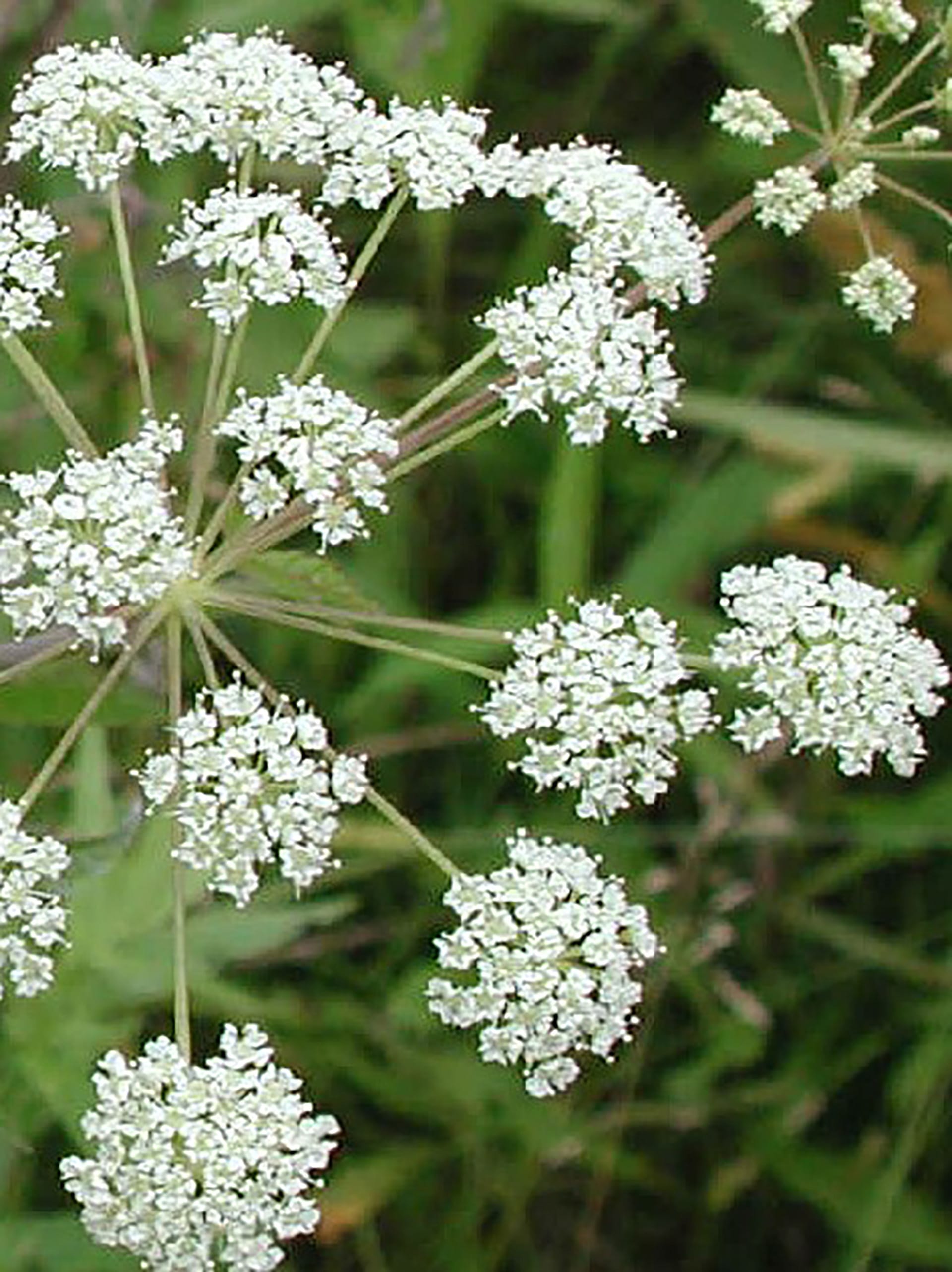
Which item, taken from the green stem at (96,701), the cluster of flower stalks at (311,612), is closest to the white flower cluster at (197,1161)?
the cluster of flower stalks at (311,612)

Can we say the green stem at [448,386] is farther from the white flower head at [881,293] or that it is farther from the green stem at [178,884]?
the white flower head at [881,293]

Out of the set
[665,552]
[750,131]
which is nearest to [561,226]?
[665,552]

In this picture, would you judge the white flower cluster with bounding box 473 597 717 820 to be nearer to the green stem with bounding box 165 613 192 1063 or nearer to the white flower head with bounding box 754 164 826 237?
the green stem with bounding box 165 613 192 1063

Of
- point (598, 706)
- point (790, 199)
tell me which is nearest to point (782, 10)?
point (790, 199)

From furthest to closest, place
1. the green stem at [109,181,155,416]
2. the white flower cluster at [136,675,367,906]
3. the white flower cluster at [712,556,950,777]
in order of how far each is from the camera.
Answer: the white flower cluster at [712,556,950,777]
the green stem at [109,181,155,416]
the white flower cluster at [136,675,367,906]

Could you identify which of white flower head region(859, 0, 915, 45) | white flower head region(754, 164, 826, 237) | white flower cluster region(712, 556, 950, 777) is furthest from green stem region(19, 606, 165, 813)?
white flower head region(859, 0, 915, 45)
